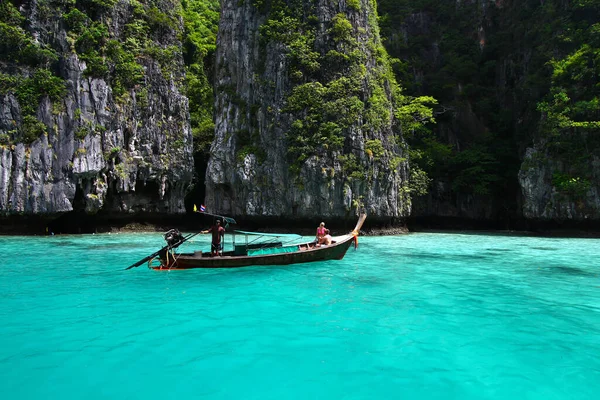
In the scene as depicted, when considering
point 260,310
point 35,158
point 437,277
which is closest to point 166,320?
point 260,310

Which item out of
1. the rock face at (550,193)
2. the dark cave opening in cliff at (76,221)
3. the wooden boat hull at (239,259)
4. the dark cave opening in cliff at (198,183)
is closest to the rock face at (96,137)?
the dark cave opening in cliff at (76,221)

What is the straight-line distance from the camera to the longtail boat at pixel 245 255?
13336 millimetres

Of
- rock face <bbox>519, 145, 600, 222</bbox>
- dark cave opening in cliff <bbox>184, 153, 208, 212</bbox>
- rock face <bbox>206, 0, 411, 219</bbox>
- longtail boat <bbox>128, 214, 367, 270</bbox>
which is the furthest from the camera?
dark cave opening in cliff <bbox>184, 153, 208, 212</bbox>

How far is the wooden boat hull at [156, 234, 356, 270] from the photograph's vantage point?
13.3 m

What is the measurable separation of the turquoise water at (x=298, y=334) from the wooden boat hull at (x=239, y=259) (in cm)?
37

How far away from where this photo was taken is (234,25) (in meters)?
34.0

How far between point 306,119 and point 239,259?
17.7m

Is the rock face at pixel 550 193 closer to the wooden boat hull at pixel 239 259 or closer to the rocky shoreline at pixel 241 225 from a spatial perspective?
the rocky shoreline at pixel 241 225

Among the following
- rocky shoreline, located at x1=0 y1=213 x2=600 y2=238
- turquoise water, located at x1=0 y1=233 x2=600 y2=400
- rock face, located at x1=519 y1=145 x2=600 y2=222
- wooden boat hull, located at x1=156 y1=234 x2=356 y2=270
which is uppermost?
rock face, located at x1=519 y1=145 x2=600 y2=222

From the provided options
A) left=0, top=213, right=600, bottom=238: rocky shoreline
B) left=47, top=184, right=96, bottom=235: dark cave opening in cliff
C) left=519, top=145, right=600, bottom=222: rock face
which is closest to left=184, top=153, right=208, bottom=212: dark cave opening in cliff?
left=0, top=213, right=600, bottom=238: rocky shoreline

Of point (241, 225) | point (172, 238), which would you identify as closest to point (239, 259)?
point (172, 238)

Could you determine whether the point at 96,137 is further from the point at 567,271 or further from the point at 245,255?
the point at 567,271

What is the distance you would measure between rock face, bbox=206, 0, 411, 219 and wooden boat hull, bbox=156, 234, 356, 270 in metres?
13.9

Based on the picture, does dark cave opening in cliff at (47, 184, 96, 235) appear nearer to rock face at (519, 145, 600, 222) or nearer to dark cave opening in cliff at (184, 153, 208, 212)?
dark cave opening in cliff at (184, 153, 208, 212)
